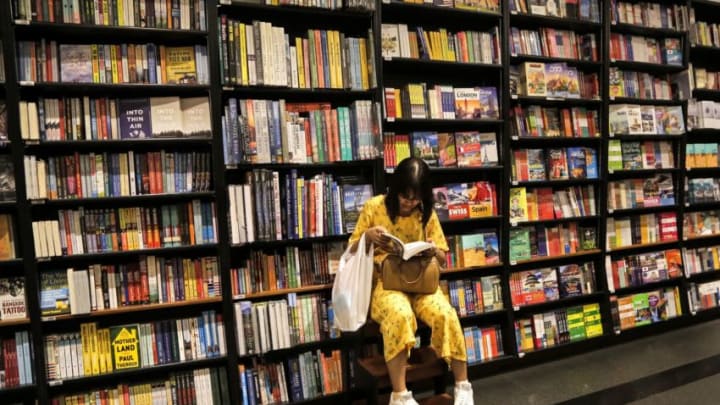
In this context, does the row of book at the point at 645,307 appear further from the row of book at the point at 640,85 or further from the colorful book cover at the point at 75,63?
the colorful book cover at the point at 75,63

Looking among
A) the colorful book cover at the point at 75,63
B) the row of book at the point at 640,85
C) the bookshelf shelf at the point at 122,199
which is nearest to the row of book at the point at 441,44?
the row of book at the point at 640,85

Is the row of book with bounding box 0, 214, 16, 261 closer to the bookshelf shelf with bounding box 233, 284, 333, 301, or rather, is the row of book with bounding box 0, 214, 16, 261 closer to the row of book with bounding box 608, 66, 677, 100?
the bookshelf shelf with bounding box 233, 284, 333, 301

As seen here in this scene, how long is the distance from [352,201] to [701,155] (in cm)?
325

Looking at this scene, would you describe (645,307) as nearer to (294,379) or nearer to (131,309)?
(294,379)

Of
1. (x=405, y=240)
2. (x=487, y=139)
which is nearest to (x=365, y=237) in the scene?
(x=405, y=240)

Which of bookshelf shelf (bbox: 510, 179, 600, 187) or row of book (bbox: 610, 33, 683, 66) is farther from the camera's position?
row of book (bbox: 610, 33, 683, 66)

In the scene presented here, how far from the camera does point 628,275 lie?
11.9 ft

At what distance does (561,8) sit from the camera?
3.25m

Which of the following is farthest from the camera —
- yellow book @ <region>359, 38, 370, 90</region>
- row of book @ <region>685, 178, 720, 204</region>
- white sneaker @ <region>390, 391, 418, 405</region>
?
row of book @ <region>685, 178, 720, 204</region>

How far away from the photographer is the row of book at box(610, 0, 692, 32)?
3479mm

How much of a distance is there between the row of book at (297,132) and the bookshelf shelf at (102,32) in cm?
41

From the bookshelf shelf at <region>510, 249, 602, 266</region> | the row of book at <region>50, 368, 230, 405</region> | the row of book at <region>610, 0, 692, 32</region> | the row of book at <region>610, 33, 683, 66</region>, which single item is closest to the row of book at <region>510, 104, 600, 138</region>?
the row of book at <region>610, 33, 683, 66</region>

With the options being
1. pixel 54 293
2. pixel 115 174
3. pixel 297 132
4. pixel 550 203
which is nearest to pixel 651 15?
pixel 550 203

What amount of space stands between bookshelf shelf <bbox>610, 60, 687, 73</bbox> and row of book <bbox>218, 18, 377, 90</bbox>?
2.07m
